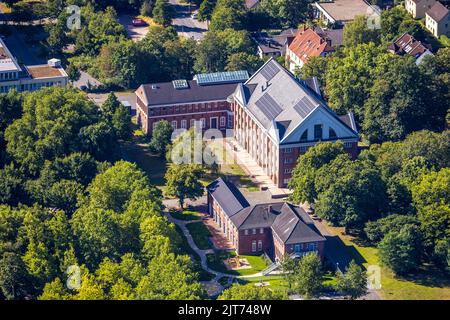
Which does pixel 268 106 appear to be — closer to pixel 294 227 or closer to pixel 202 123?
pixel 202 123

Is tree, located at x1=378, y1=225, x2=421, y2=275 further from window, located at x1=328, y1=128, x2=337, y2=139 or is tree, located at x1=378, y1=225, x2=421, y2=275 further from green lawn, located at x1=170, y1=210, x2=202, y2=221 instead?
green lawn, located at x1=170, y1=210, x2=202, y2=221

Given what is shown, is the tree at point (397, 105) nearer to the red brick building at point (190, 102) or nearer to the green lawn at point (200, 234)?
the red brick building at point (190, 102)

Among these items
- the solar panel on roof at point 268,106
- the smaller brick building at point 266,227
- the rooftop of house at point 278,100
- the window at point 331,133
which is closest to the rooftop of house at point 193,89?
the rooftop of house at point 278,100

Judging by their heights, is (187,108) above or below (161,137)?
above

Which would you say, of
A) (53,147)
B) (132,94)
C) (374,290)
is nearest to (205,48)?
(132,94)

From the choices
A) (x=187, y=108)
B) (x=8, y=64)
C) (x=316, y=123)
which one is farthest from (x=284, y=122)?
(x=8, y=64)

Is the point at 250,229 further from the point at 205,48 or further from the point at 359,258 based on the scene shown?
the point at 205,48
